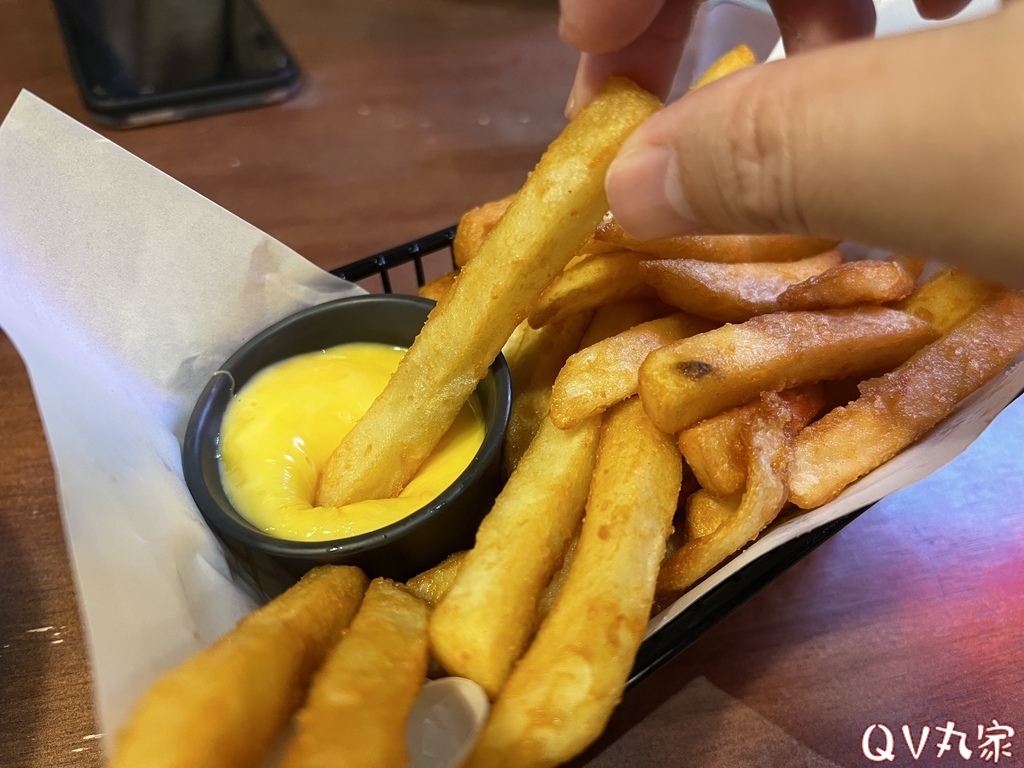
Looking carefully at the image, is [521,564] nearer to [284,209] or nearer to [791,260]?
[791,260]

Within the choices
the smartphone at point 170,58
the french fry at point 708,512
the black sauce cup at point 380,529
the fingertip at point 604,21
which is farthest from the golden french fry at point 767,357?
the smartphone at point 170,58

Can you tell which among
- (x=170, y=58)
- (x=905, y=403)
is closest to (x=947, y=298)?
(x=905, y=403)

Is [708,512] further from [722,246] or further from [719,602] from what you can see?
[722,246]

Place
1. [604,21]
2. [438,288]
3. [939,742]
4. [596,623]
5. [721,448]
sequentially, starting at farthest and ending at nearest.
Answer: [438,288] < [604,21] < [939,742] < [721,448] < [596,623]

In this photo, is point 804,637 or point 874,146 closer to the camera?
point 874,146

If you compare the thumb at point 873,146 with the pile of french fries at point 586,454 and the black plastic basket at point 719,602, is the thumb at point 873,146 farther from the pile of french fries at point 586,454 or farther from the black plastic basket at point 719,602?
the black plastic basket at point 719,602

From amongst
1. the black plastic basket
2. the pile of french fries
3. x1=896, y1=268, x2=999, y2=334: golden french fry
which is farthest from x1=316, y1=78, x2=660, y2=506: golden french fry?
x1=896, y1=268, x2=999, y2=334: golden french fry

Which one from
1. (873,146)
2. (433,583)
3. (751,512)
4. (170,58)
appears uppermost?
(873,146)
